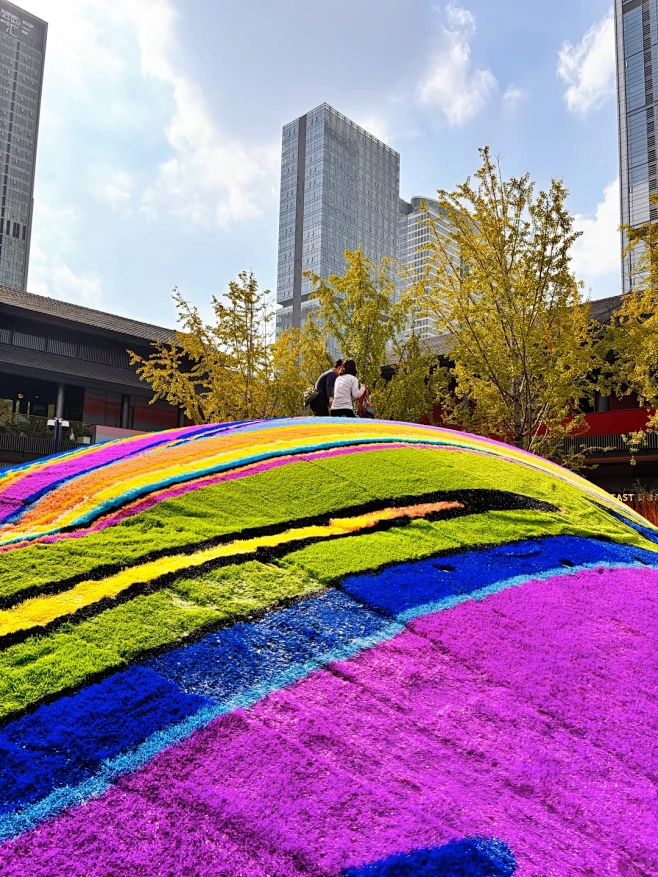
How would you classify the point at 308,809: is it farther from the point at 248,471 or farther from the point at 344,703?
the point at 248,471

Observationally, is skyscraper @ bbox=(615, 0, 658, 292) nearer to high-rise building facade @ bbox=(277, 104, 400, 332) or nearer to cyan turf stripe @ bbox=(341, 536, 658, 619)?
high-rise building facade @ bbox=(277, 104, 400, 332)

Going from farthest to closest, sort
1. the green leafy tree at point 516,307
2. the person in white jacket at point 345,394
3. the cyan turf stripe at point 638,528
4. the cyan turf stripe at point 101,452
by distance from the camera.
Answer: the green leafy tree at point 516,307 → the person in white jacket at point 345,394 → the cyan turf stripe at point 638,528 → the cyan turf stripe at point 101,452

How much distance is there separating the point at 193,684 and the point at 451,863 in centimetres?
86

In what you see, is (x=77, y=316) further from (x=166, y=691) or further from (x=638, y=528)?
(x=166, y=691)

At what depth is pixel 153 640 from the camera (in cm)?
210

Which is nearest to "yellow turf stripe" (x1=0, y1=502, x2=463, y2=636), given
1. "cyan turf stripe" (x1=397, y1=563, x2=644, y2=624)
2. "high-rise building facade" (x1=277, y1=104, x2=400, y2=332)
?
"cyan turf stripe" (x1=397, y1=563, x2=644, y2=624)

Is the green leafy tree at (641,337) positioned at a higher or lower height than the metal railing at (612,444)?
higher

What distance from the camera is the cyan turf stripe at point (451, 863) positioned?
1.43m

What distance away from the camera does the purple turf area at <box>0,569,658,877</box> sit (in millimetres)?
1479

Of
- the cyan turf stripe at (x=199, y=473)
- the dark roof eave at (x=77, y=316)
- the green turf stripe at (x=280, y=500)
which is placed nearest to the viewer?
the green turf stripe at (x=280, y=500)

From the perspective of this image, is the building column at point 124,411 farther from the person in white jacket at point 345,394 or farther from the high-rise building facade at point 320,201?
the high-rise building facade at point 320,201

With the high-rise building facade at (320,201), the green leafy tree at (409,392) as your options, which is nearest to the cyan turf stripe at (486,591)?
the green leafy tree at (409,392)

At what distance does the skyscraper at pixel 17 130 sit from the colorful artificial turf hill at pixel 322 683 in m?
123

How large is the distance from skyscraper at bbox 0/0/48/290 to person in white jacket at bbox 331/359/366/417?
4708 inches
